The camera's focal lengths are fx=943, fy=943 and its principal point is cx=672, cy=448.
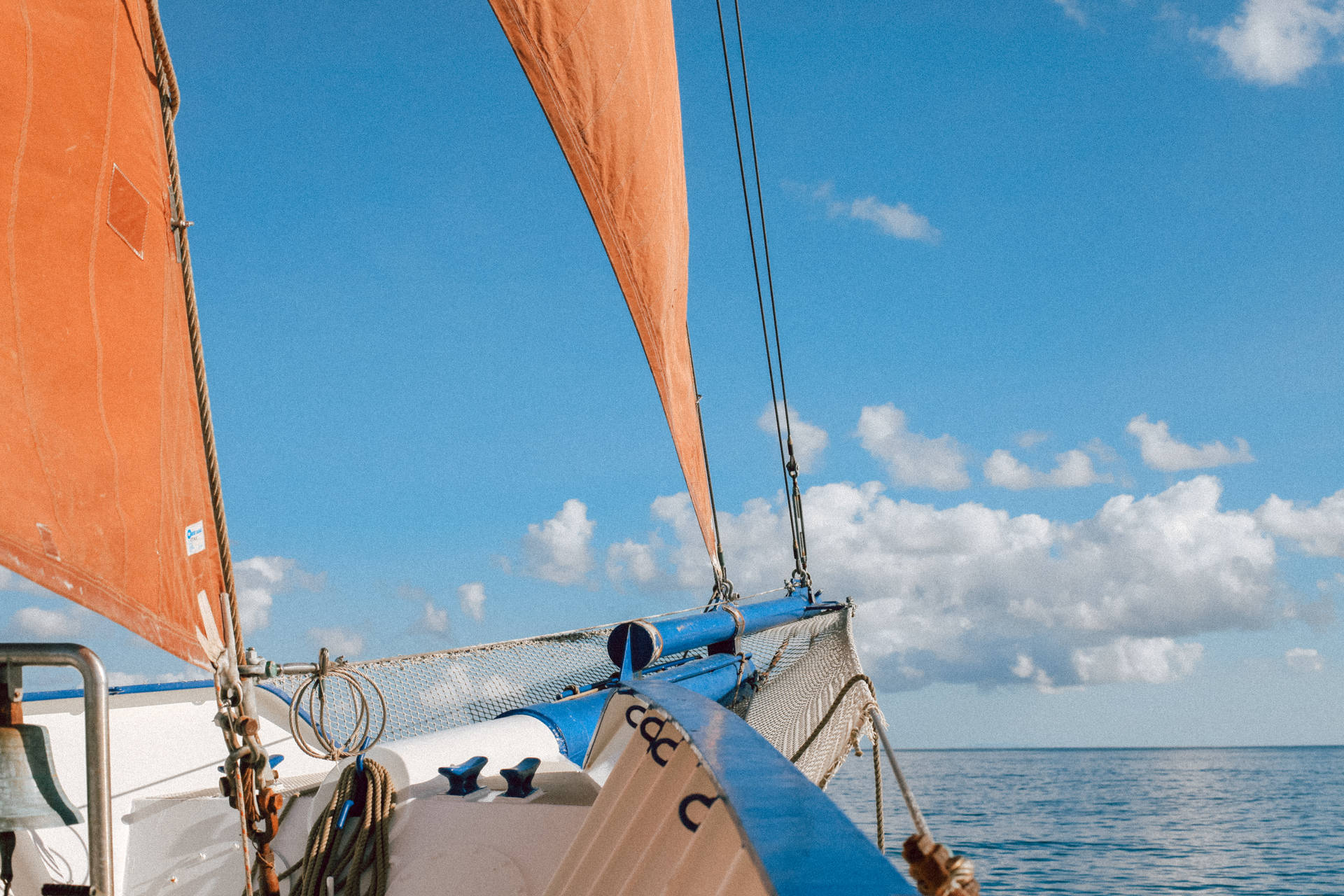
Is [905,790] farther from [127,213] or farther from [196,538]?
[127,213]

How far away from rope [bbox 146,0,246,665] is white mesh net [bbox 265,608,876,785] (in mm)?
1594

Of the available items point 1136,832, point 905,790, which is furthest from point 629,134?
point 1136,832

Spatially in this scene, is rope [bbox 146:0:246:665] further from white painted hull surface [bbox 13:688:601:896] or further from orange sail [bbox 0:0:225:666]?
white painted hull surface [bbox 13:688:601:896]

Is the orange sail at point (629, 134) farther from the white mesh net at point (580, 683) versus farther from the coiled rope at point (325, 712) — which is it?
the coiled rope at point (325, 712)

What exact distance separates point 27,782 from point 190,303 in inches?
56.5

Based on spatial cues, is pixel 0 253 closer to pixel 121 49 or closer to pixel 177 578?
pixel 121 49

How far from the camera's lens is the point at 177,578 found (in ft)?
8.59

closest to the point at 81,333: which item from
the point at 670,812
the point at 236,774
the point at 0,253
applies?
the point at 0,253

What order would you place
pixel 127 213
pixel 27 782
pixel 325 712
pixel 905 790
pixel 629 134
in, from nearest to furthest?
pixel 27 782, pixel 905 790, pixel 127 213, pixel 325 712, pixel 629 134

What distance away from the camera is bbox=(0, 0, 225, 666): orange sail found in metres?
2.42

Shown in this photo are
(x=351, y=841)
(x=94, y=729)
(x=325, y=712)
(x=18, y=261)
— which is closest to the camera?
(x=94, y=729)

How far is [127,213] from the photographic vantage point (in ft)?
8.64

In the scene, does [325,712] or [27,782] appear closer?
[27,782]

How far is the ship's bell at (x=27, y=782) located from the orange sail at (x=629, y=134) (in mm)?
3737
